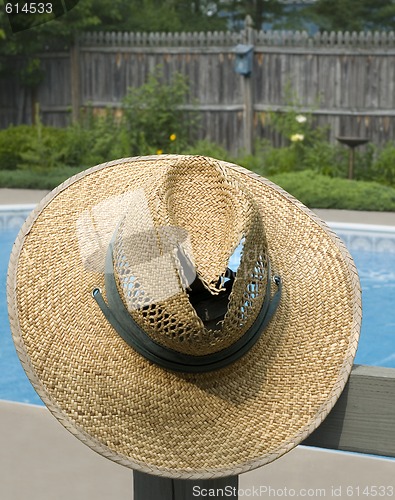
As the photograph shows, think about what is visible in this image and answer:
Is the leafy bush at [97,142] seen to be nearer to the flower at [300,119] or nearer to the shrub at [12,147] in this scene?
the shrub at [12,147]

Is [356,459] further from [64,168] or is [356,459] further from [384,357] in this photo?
[64,168]

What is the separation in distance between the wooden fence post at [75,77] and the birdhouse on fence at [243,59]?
9.73 feet

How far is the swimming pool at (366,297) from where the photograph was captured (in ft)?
23.2

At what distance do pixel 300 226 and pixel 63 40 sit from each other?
14688mm

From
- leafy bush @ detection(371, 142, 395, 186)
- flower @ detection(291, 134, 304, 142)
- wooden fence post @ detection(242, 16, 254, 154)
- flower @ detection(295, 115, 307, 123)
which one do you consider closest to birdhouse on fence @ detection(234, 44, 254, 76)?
wooden fence post @ detection(242, 16, 254, 154)

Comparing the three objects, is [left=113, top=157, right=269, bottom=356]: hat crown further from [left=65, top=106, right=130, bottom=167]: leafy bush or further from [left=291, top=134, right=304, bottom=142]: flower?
[left=65, top=106, right=130, bottom=167]: leafy bush

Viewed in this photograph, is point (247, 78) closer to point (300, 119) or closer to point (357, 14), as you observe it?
point (300, 119)

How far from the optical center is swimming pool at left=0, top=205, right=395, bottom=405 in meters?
7.08

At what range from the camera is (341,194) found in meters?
11.7

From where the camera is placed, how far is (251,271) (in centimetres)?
157

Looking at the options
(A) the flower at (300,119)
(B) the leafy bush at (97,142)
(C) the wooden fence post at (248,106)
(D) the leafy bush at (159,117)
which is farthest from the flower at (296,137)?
(B) the leafy bush at (97,142)

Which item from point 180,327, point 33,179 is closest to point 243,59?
point 33,179

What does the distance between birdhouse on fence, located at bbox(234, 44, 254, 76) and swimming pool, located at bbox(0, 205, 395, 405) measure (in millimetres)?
4238

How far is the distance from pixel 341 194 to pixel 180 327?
1033 cm
